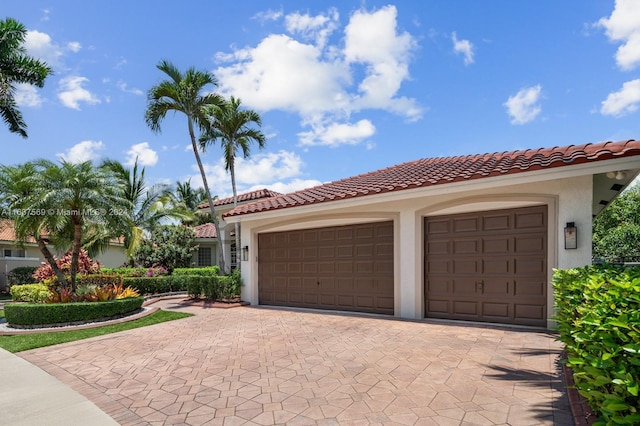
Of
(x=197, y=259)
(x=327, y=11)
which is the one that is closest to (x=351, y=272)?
(x=327, y=11)

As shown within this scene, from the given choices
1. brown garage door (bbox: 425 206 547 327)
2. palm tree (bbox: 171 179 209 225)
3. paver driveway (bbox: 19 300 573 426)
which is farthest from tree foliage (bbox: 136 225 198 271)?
brown garage door (bbox: 425 206 547 327)

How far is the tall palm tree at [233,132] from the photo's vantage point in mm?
16906

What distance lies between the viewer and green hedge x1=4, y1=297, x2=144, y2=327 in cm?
1009

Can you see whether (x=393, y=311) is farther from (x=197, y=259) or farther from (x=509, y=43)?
(x=197, y=259)

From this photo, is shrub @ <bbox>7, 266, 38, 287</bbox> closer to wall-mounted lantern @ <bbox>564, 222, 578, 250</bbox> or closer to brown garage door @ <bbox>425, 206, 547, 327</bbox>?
brown garage door @ <bbox>425, 206, 547, 327</bbox>

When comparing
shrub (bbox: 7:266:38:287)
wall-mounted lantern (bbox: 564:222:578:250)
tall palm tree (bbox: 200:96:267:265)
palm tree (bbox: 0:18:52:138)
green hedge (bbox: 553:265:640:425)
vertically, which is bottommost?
shrub (bbox: 7:266:38:287)

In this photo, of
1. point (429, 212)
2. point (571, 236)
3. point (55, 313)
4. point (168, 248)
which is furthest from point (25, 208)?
point (571, 236)

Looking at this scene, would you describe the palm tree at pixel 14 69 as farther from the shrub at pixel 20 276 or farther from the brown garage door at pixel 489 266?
the brown garage door at pixel 489 266

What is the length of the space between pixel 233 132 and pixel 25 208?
29.8 feet

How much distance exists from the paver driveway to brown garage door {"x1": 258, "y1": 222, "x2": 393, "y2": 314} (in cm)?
→ 182

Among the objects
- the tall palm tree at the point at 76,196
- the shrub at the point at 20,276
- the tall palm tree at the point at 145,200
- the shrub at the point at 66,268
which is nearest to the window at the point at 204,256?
the tall palm tree at the point at 145,200

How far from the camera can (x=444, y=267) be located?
9195 millimetres

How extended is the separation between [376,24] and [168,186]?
2059 cm

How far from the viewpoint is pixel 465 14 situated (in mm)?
10719
